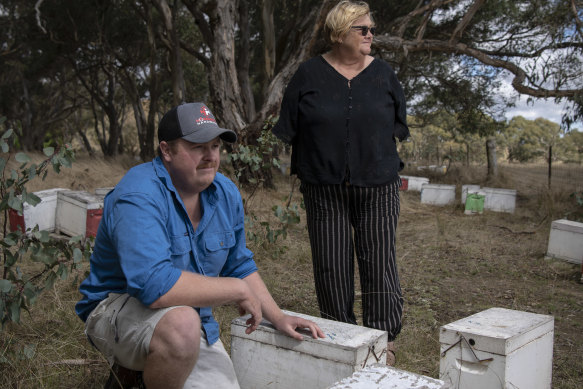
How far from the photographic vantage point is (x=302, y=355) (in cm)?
230

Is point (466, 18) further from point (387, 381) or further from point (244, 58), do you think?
point (387, 381)

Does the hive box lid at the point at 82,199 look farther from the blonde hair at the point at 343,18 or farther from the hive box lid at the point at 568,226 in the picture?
the hive box lid at the point at 568,226

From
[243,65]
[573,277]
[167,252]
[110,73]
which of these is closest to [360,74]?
[167,252]

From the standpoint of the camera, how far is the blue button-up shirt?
6.32 feet

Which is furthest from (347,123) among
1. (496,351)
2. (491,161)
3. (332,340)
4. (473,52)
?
(491,161)

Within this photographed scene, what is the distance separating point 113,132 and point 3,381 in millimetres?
19145

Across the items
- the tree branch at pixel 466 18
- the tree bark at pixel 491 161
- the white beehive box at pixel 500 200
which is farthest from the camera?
the tree bark at pixel 491 161

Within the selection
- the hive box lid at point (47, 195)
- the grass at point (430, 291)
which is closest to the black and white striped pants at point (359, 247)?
the grass at point (430, 291)

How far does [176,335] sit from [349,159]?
4.53ft

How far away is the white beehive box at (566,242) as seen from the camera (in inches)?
229

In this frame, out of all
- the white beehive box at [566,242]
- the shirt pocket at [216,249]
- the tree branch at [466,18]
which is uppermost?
the tree branch at [466,18]

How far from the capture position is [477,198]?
9.35 meters

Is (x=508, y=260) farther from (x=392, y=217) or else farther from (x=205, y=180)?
(x=205, y=180)

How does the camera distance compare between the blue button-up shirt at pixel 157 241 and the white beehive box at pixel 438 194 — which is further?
the white beehive box at pixel 438 194
